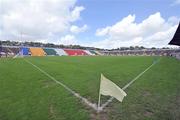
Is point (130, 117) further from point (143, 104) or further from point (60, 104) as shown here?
point (60, 104)

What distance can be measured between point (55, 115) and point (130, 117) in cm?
216

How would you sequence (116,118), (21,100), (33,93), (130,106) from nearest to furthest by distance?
(116,118) < (130,106) < (21,100) < (33,93)

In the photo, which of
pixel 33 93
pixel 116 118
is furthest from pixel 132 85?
pixel 116 118

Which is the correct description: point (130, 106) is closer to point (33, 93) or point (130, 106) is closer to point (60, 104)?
point (60, 104)

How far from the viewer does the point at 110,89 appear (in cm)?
799

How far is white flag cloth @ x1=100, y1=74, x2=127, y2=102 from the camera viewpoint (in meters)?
7.87

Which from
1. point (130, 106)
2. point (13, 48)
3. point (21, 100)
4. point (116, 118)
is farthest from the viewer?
point (13, 48)

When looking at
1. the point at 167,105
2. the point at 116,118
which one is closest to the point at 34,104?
the point at 116,118

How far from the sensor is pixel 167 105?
948 centimetres

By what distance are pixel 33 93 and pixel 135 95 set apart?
416 centimetres

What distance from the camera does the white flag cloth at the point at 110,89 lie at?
7.87 metres

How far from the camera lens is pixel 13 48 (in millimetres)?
104375

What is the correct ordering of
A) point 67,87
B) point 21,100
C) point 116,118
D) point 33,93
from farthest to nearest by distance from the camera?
point 67,87 < point 33,93 < point 21,100 < point 116,118

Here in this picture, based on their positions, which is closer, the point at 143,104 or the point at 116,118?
the point at 116,118
